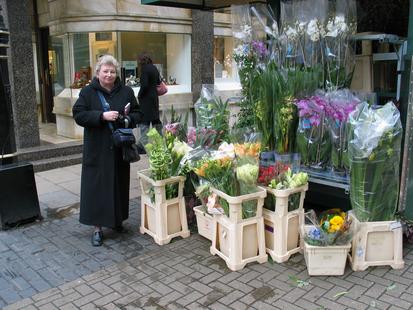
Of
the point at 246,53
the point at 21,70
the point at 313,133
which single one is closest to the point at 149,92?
the point at 21,70

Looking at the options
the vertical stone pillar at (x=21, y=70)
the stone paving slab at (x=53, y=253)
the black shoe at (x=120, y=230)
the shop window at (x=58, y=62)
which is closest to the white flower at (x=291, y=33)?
the stone paving slab at (x=53, y=253)

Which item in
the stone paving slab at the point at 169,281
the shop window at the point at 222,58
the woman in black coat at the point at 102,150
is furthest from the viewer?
the shop window at the point at 222,58

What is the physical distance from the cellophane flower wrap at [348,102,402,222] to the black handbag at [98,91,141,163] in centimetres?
186

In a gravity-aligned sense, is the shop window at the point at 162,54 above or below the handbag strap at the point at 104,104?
above

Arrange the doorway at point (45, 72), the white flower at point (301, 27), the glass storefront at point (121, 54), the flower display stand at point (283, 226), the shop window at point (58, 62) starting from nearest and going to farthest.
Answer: the flower display stand at point (283, 226)
the white flower at point (301, 27)
the glass storefront at point (121, 54)
the shop window at point (58, 62)
the doorway at point (45, 72)

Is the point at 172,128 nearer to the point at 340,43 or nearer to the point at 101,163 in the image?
the point at 101,163

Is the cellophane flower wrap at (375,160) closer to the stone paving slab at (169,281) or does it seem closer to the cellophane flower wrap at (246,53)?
the stone paving slab at (169,281)

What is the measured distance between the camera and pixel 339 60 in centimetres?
416

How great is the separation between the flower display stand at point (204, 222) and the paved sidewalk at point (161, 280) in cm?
8

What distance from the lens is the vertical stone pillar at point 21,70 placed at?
22.4 ft

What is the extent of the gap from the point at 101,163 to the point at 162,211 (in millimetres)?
719

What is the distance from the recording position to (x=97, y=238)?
13.6 feet

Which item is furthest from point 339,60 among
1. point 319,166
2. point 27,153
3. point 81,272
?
point 27,153

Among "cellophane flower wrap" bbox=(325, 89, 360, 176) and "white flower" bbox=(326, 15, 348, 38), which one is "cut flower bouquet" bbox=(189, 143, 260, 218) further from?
"white flower" bbox=(326, 15, 348, 38)
